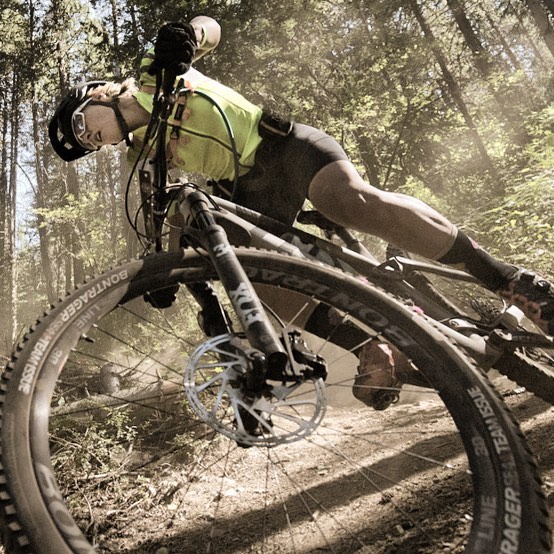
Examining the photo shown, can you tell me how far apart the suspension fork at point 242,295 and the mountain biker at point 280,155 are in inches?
33.7

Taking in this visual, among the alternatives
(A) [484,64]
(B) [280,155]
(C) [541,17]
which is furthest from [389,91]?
(B) [280,155]

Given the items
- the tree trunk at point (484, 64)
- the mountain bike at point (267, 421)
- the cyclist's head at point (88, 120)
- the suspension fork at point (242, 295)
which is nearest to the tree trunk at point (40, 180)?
the mountain bike at point (267, 421)

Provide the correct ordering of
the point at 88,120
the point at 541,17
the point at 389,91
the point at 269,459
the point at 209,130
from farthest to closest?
the point at 541,17 < the point at 389,91 < the point at 209,130 < the point at 88,120 < the point at 269,459

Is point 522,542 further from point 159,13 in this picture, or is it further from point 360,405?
point 159,13

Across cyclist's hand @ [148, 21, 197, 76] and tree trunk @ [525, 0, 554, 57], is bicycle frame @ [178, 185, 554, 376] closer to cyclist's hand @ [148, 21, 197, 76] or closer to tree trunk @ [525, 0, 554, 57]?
Result: cyclist's hand @ [148, 21, 197, 76]

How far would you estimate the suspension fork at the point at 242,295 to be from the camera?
4.99ft

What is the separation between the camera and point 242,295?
1.66 metres

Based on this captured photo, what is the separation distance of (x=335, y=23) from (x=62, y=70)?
37.0 ft

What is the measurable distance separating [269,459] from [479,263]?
161cm

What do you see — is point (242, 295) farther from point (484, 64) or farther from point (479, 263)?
point (484, 64)

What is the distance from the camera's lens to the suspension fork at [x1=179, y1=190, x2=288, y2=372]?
1522mm

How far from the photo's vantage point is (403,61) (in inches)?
412

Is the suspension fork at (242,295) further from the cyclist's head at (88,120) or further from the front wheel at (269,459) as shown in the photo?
the cyclist's head at (88,120)

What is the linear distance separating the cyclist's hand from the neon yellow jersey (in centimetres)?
44
